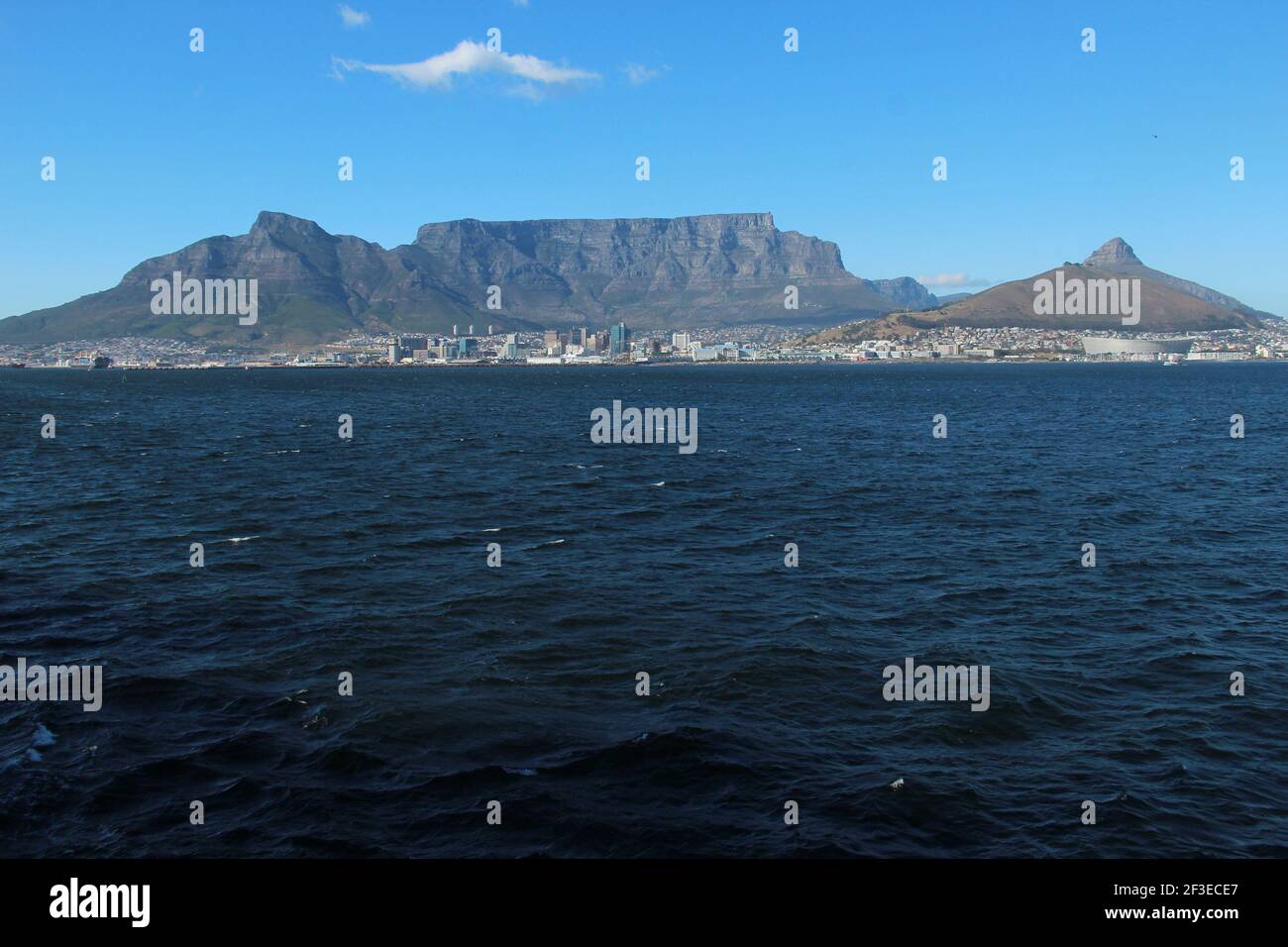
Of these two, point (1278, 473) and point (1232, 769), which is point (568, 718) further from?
point (1278, 473)

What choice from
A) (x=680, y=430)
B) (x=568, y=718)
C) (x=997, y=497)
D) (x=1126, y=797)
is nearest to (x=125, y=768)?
(x=568, y=718)

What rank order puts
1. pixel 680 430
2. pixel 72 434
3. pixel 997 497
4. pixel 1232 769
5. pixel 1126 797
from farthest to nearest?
pixel 680 430
pixel 72 434
pixel 997 497
pixel 1232 769
pixel 1126 797

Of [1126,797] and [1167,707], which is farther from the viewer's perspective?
[1167,707]

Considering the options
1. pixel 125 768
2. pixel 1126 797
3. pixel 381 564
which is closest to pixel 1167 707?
pixel 1126 797
